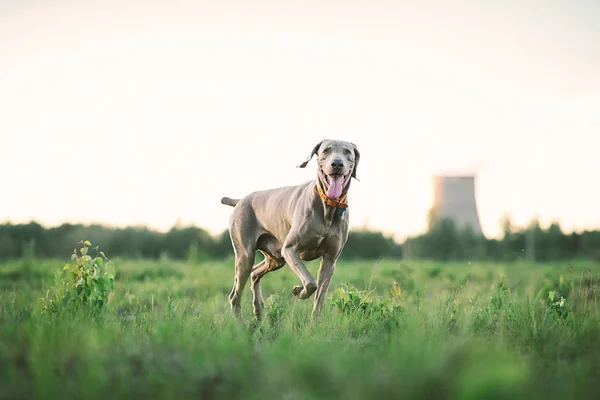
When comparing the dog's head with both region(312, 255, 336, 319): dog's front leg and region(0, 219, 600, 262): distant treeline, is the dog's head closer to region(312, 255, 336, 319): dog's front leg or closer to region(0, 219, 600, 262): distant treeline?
region(312, 255, 336, 319): dog's front leg

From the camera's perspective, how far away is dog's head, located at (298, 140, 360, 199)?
5.60 m

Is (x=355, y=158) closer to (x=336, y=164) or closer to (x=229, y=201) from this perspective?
(x=336, y=164)

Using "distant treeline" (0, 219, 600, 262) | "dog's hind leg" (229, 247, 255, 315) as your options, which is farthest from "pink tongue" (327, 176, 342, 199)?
"distant treeline" (0, 219, 600, 262)

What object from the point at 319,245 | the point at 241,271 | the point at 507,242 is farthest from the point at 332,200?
the point at 507,242

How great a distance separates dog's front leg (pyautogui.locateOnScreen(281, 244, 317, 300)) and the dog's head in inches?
34.0

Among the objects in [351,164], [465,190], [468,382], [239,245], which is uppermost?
[465,190]

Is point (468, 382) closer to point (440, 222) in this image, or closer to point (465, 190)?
point (465, 190)

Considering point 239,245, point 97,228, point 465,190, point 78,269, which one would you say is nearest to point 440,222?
point 465,190

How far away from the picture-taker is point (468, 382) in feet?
7.87

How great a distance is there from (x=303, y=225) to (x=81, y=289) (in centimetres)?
245

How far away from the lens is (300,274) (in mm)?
5773

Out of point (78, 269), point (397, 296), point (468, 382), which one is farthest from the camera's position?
point (397, 296)

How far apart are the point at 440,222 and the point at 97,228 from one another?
24.6 meters

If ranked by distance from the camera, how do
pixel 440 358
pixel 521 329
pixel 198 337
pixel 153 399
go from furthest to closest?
1. pixel 521 329
2. pixel 198 337
3. pixel 440 358
4. pixel 153 399
